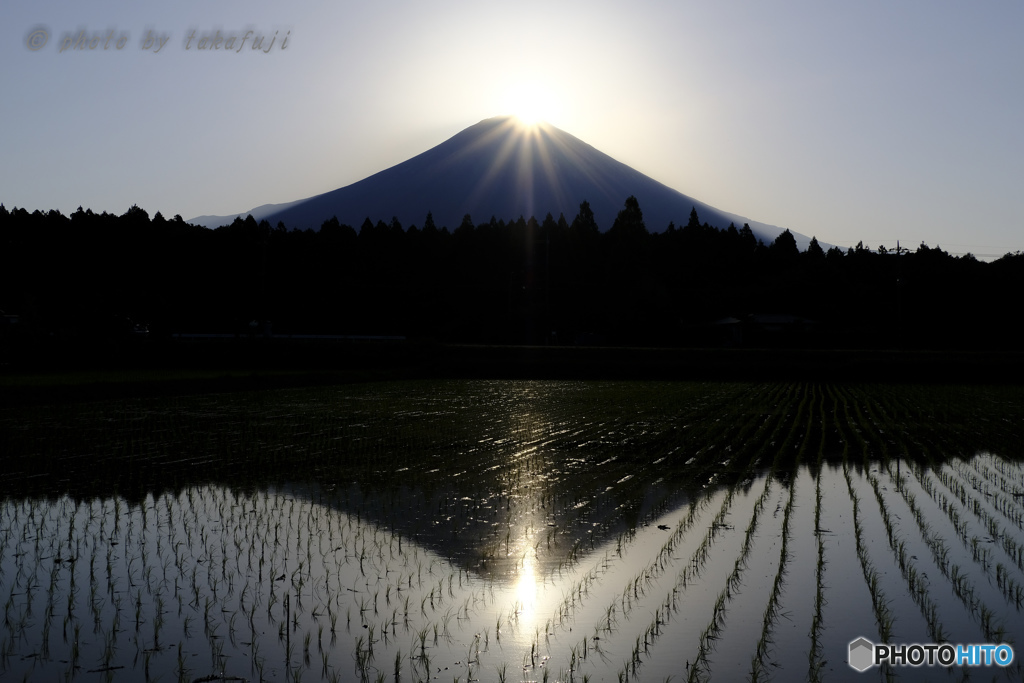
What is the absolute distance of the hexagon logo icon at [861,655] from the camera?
225 inches

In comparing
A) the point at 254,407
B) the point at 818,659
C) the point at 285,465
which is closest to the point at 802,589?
the point at 818,659

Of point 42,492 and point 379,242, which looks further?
point 379,242

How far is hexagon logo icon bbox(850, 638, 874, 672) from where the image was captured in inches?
225

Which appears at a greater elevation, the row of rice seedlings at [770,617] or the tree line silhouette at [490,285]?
the tree line silhouette at [490,285]

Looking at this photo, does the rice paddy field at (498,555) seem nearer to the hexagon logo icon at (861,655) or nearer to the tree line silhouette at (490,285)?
the hexagon logo icon at (861,655)

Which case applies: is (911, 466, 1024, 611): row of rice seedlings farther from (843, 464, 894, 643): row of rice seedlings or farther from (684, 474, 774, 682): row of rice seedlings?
(684, 474, 774, 682): row of rice seedlings

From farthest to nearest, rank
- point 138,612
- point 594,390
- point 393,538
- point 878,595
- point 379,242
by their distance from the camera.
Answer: point 379,242 < point 594,390 < point 393,538 < point 878,595 < point 138,612

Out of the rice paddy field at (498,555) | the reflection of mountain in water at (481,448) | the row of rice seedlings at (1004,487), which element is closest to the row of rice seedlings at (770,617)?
the rice paddy field at (498,555)

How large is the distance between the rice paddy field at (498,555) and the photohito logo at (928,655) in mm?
107

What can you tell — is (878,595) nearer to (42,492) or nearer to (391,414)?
(42,492)

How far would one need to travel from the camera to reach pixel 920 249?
374 ft

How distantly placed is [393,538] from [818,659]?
15.7 feet

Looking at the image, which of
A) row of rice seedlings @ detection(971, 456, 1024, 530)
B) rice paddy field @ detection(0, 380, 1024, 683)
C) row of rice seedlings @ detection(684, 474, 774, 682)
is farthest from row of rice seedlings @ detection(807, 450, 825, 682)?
row of rice seedlings @ detection(971, 456, 1024, 530)

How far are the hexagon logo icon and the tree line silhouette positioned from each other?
202ft
